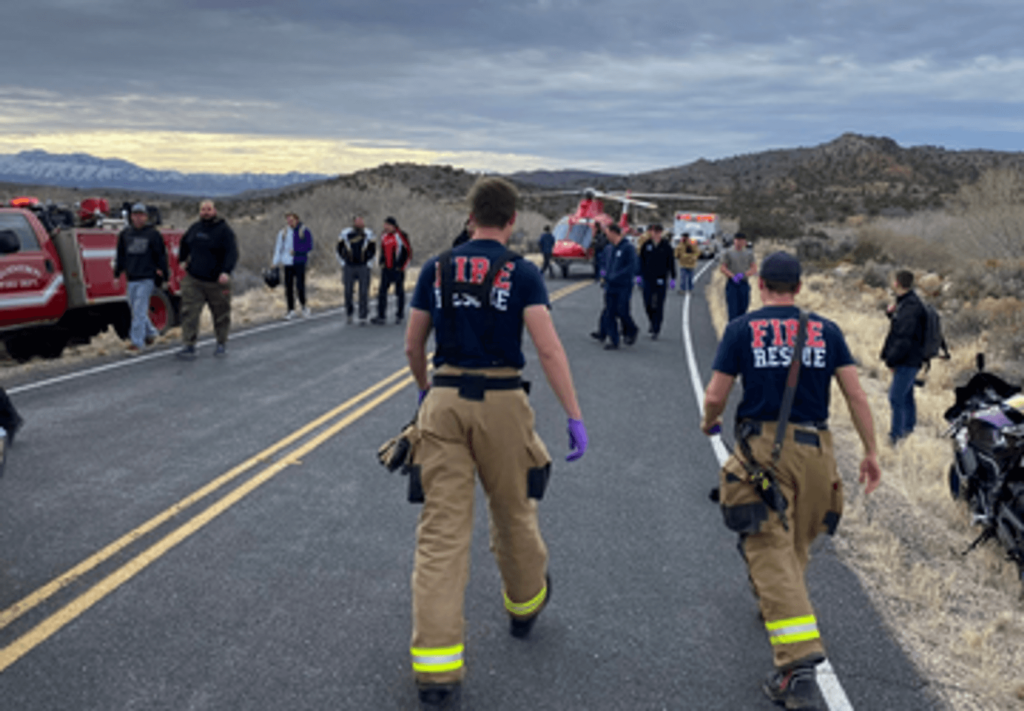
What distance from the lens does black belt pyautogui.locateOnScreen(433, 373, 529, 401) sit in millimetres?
3479

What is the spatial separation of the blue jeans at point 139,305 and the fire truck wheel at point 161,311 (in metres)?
1.76

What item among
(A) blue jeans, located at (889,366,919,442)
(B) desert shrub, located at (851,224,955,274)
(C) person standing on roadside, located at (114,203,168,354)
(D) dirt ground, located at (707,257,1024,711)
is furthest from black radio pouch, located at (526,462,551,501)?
(B) desert shrub, located at (851,224,955,274)

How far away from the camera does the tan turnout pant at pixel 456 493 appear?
3.31 m

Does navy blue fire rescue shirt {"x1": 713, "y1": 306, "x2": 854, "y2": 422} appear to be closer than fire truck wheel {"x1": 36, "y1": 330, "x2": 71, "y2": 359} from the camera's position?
Yes

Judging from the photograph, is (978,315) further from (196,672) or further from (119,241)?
(196,672)

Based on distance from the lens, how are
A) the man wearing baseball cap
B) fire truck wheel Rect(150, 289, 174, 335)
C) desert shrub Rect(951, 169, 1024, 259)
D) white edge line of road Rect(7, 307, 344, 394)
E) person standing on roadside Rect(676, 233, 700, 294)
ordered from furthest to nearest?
1. person standing on roadside Rect(676, 233, 700, 294)
2. desert shrub Rect(951, 169, 1024, 259)
3. fire truck wheel Rect(150, 289, 174, 335)
4. white edge line of road Rect(7, 307, 344, 394)
5. the man wearing baseball cap

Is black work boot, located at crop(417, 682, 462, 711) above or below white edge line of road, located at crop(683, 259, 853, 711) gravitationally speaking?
above

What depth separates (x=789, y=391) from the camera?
11.9 feet

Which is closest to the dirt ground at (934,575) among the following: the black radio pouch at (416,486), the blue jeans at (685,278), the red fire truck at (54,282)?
the black radio pouch at (416,486)

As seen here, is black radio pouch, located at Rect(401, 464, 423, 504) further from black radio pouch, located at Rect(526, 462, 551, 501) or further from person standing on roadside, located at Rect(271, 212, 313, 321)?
person standing on roadside, located at Rect(271, 212, 313, 321)

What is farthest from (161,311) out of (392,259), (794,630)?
(794,630)

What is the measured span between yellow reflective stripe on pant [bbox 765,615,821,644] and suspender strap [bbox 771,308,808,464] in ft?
2.31

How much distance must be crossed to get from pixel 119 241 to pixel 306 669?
927 cm

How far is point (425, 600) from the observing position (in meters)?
3.32
